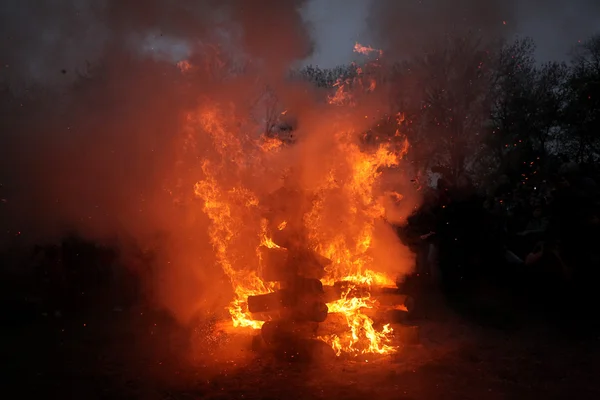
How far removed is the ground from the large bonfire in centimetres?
131

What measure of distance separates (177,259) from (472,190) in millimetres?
6530

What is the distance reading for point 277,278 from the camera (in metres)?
8.01

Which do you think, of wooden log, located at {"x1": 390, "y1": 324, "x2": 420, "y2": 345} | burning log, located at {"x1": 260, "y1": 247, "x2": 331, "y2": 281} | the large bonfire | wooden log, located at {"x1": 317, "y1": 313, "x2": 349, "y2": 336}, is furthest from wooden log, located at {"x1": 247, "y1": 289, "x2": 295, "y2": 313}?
wooden log, located at {"x1": 390, "y1": 324, "x2": 420, "y2": 345}

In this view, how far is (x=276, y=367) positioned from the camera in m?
6.82

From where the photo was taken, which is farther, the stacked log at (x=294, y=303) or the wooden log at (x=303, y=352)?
the stacked log at (x=294, y=303)

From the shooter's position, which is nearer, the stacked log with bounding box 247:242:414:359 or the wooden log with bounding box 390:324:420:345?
the stacked log with bounding box 247:242:414:359

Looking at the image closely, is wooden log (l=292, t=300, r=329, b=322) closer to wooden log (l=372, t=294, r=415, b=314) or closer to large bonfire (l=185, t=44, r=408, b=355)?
large bonfire (l=185, t=44, r=408, b=355)

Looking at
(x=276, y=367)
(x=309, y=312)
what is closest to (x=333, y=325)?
(x=309, y=312)

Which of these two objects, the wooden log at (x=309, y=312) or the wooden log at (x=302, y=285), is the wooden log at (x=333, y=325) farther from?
the wooden log at (x=302, y=285)

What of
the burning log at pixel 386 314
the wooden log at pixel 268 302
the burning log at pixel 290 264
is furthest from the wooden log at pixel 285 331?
the burning log at pixel 386 314

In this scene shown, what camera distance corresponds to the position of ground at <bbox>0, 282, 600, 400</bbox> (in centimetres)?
588

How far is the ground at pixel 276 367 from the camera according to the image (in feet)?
19.3

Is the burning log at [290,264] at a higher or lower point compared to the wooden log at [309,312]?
higher

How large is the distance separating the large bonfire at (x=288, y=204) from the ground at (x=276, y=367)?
1.31m
